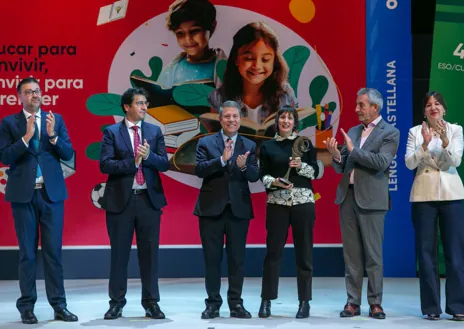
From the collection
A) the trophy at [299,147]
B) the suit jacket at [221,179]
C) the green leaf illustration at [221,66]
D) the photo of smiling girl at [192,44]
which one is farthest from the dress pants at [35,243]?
the green leaf illustration at [221,66]

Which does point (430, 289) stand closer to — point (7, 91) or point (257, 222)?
point (257, 222)

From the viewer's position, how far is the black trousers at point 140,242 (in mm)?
5117

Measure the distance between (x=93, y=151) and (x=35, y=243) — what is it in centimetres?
217

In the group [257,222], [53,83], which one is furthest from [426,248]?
[53,83]

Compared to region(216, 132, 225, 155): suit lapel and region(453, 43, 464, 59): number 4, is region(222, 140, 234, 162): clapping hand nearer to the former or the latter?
region(216, 132, 225, 155): suit lapel

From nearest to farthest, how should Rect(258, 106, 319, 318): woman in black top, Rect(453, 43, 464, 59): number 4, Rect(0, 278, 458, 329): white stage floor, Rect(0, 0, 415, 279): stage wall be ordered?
Rect(0, 278, 458, 329): white stage floor, Rect(258, 106, 319, 318): woman in black top, Rect(453, 43, 464, 59): number 4, Rect(0, 0, 415, 279): stage wall

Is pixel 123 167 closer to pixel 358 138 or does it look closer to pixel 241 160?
pixel 241 160

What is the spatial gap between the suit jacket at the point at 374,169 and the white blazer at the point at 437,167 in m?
0.18

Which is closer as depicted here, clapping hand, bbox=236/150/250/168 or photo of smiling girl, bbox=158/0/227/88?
clapping hand, bbox=236/150/250/168

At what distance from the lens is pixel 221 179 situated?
5.21 m

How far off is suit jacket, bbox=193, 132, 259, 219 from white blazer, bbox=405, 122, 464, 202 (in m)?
1.20

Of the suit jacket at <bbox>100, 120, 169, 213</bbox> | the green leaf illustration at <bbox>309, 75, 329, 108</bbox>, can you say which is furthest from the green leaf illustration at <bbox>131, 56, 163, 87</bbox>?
the suit jacket at <bbox>100, 120, 169, 213</bbox>

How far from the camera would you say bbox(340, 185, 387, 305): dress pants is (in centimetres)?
521

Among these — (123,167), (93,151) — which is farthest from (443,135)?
(93,151)
